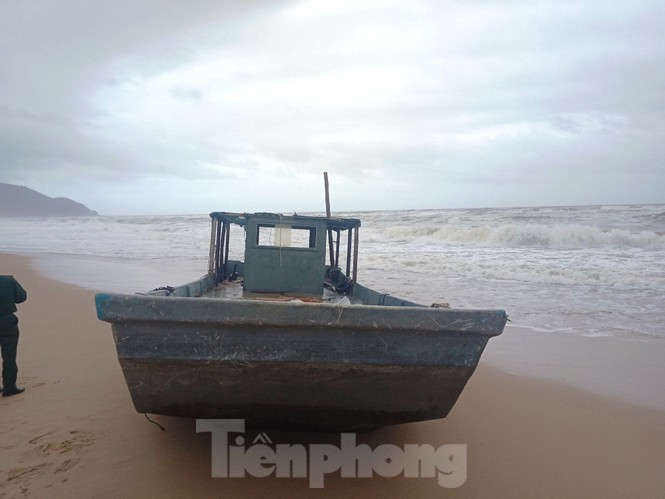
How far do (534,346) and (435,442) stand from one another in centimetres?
363

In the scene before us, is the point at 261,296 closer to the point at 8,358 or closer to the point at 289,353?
the point at 8,358

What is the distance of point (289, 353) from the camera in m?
3.17

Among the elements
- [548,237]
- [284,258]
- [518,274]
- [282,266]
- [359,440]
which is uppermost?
[548,237]

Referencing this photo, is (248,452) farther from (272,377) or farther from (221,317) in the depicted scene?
(221,317)

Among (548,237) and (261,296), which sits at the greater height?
(548,237)

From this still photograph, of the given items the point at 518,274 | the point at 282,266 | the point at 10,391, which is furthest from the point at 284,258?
the point at 518,274

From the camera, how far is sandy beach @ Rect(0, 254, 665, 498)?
3410mm

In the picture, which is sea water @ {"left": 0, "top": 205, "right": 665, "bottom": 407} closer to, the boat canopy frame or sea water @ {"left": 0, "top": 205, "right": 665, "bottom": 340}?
sea water @ {"left": 0, "top": 205, "right": 665, "bottom": 340}

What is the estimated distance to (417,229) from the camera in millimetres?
31578

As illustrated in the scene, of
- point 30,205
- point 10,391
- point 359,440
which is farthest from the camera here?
point 30,205

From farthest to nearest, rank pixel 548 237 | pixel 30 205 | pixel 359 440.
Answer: pixel 30 205, pixel 548 237, pixel 359 440

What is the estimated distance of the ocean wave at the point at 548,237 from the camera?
2311 centimetres

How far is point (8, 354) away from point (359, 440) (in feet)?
12.1

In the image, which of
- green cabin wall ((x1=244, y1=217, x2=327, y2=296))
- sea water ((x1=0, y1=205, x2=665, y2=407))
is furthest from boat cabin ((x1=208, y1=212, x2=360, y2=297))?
sea water ((x1=0, y1=205, x2=665, y2=407))
